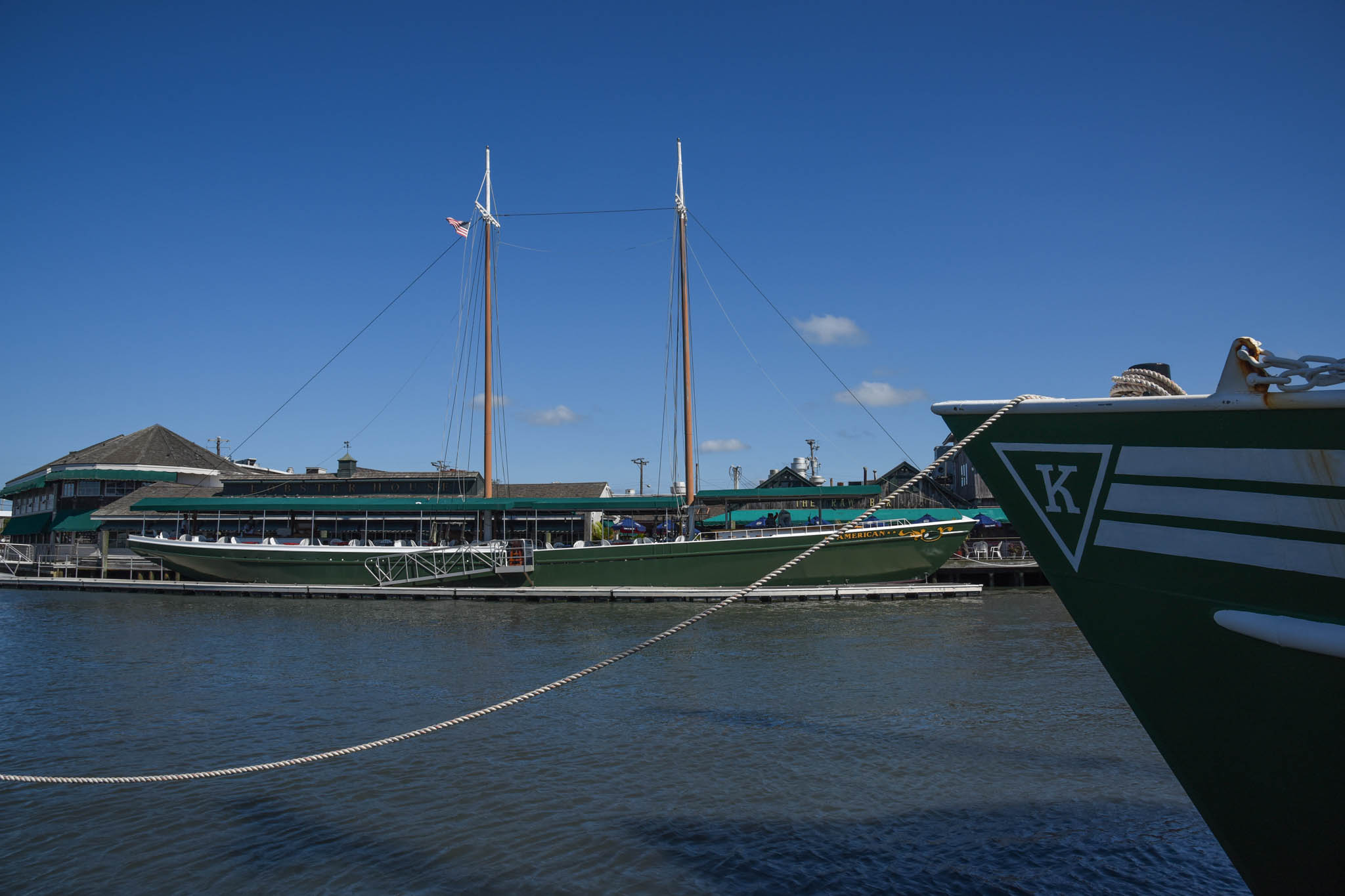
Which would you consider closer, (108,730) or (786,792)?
(786,792)

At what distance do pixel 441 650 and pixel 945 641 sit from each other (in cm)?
1064

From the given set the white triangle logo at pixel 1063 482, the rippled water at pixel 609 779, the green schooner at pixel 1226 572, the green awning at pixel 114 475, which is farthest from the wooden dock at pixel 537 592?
the green schooner at pixel 1226 572

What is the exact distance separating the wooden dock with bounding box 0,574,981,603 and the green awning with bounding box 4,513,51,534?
14838mm

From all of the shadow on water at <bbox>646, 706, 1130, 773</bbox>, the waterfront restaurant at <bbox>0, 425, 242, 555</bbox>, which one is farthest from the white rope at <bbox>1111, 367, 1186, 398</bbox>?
the waterfront restaurant at <bbox>0, 425, 242, 555</bbox>

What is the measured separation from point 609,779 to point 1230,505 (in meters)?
6.02

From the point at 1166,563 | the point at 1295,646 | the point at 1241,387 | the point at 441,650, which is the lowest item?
the point at 441,650

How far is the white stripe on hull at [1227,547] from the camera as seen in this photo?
11.6ft

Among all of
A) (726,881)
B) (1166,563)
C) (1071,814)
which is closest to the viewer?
(1166,563)

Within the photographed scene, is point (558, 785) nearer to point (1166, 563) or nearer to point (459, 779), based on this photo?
point (459, 779)

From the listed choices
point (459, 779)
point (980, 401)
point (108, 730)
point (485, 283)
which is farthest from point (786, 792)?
point (485, 283)

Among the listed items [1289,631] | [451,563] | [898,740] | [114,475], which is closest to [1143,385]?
[1289,631]

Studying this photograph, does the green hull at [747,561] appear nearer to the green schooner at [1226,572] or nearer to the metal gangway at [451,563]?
the metal gangway at [451,563]

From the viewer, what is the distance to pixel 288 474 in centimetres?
5038

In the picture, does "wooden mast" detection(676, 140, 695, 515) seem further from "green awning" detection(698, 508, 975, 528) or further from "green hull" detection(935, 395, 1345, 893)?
"green hull" detection(935, 395, 1345, 893)
